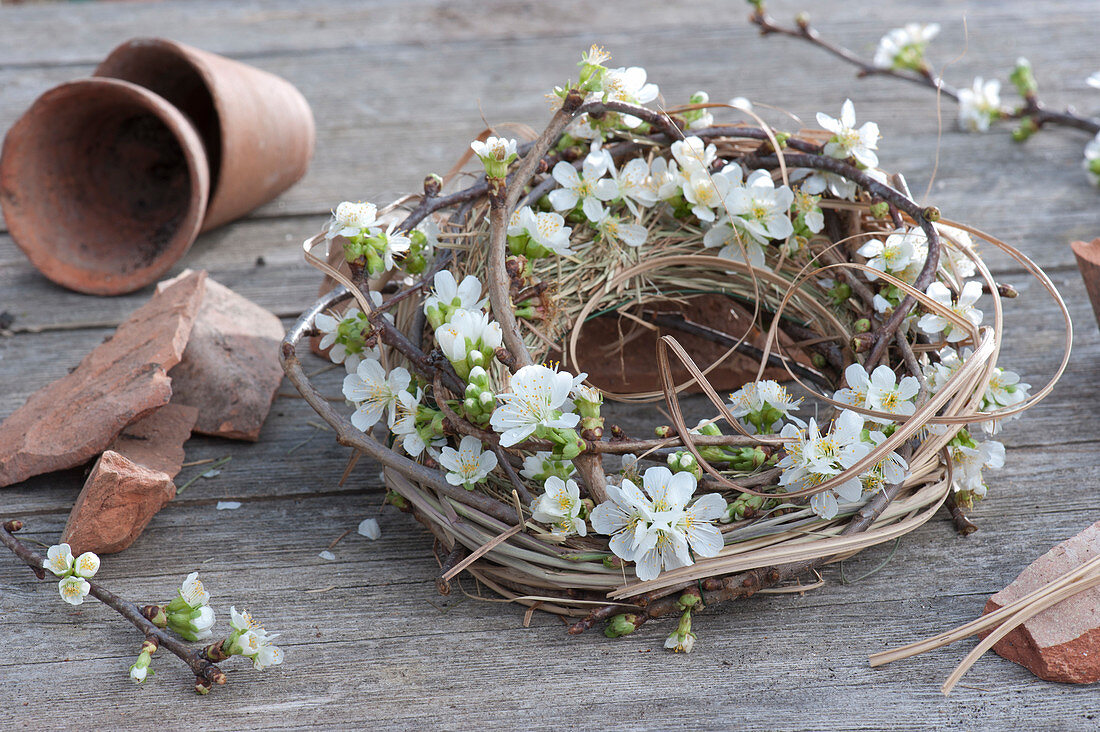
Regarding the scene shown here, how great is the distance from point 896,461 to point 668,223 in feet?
1.96

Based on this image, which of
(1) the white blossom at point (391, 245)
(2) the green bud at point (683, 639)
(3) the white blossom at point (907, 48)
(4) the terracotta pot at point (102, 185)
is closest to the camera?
(2) the green bud at point (683, 639)

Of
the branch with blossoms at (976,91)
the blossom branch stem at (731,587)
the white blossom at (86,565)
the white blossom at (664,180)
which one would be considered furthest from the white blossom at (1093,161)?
the white blossom at (86,565)

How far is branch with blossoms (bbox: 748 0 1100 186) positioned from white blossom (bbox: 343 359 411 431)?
1614 millimetres

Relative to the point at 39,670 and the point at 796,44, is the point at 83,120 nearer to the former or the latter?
the point at 39,670

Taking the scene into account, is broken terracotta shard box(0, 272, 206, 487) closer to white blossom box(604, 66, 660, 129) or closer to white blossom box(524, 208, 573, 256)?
white blossom box(524, 208, 573, 256)

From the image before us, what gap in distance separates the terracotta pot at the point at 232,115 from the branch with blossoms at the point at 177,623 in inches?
41.3

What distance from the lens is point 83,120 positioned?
203cm

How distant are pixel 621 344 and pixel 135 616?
865 mm

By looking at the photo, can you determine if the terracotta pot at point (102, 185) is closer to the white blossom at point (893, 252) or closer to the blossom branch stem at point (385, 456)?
the blossom branch stem at point (385, 456)

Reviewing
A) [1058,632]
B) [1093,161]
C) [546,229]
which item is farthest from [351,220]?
[1093,161]

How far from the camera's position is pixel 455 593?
125 cm

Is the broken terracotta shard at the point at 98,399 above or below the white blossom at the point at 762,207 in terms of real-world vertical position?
below

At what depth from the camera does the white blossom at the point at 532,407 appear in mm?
1014

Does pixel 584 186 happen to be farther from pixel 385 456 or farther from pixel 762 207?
pixel 385 456
